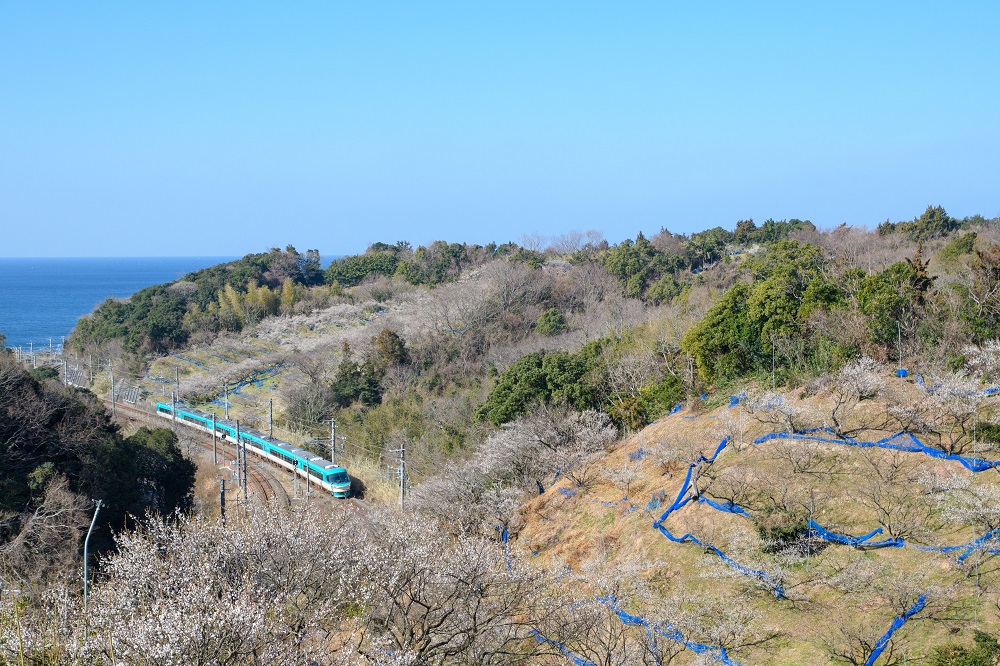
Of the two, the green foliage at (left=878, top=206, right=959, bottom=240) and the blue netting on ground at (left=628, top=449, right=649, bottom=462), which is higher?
the green foliage at (left=878, top=206, right=959, bottom=240)

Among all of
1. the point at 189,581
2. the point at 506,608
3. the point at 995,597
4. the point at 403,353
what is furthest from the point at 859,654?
the point at 403,353

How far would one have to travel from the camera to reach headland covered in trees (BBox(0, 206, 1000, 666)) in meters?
10.7

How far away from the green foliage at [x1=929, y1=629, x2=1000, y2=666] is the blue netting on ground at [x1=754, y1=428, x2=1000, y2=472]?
5.47m

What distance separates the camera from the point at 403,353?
3681 cm

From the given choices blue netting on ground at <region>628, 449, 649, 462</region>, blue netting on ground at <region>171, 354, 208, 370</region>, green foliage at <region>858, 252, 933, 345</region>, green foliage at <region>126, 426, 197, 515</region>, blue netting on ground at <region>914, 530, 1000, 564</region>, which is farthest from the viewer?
→ blue netting on ground at <region>171, 354, 208, 370</region>

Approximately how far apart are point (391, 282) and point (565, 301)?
18.3 metres

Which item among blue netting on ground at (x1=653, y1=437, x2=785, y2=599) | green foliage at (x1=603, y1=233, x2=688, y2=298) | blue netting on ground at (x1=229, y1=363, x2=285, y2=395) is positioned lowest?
blue netting on ground at (x1=229, y1=363, x2=285, y2=395)

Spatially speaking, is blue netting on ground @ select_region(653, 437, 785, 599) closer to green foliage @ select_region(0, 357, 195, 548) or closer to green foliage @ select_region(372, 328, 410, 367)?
green foliage @ select_region(0, 357, 195, 548)

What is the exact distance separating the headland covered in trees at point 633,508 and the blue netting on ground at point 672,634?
0.20 feet

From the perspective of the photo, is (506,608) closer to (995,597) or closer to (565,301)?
(995,597)

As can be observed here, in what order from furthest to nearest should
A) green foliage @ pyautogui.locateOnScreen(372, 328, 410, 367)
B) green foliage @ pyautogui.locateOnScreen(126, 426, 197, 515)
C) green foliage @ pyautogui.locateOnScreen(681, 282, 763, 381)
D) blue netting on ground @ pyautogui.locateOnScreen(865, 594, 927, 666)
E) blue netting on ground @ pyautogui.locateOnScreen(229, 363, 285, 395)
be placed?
blue netting on ground @ pyautogui.locateOnScreen(229, 363, 285, 395) → green foliage @ pyautogui.locateOnScreen(372, 328, 410, 367) → green foliage @ pyautogui.locateOnScreen(126, 426, 197, 515) → green foliage @ pyautogui.locateOnScreen(681, 282, 763, 381) → blue netting on ground @ pyautogui.locateOnScreen(865, 594, 927, 666)

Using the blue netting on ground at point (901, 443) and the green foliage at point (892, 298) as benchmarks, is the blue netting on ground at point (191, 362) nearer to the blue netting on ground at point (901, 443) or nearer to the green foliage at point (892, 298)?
the blue netting on ground at point (901, 443)

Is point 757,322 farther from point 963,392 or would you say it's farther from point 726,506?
point 726,506

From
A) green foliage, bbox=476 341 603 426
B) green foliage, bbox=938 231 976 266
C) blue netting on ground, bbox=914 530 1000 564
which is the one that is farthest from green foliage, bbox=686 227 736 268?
blue netting on ground, bbox=914 530 1000 564
